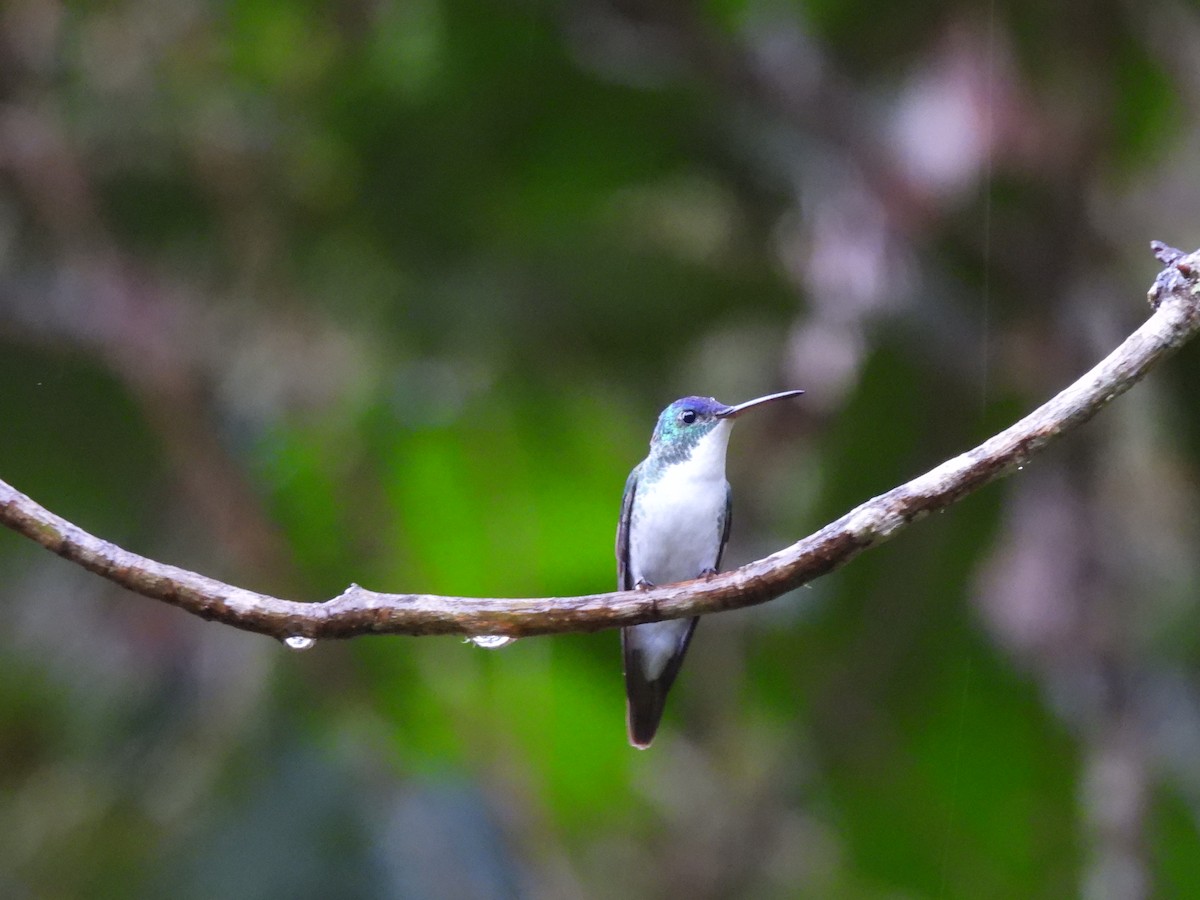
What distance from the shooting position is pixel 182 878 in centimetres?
421

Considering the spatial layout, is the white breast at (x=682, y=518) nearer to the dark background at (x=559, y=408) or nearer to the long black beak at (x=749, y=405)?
the long black beak at (x=749, y=405)

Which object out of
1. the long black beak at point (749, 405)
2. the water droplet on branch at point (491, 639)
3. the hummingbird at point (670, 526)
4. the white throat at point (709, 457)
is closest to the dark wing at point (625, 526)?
the hummingbird at point (670, 526)

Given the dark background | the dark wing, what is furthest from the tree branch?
the dark background

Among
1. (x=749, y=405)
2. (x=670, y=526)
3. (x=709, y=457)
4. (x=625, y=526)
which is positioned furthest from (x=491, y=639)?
(x=625, y=526)

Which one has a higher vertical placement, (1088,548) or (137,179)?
(137,179)

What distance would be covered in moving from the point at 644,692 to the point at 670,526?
0.36 m

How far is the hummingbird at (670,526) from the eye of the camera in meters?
3.00

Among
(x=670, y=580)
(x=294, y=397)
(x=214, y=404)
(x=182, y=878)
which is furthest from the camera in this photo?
(x=294, y=397)

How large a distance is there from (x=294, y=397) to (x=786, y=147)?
2.11m

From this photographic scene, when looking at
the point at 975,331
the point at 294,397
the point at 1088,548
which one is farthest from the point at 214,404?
the point at 1088,548

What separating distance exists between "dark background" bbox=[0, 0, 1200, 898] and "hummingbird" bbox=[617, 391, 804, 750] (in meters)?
1.11

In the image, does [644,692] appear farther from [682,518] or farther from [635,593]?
[635,593]

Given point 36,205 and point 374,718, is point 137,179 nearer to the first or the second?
point 36,205

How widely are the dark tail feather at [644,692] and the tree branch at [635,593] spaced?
1.19 meters
